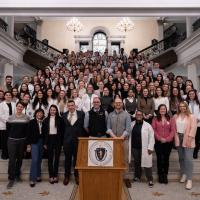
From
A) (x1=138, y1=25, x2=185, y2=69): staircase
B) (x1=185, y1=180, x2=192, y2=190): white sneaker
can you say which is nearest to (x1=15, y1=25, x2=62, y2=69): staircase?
(x1=138, y1=25, x2=185, y2=69): staircase

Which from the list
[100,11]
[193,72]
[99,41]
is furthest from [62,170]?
[99,41]

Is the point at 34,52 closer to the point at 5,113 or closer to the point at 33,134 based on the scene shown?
the point at 5,113

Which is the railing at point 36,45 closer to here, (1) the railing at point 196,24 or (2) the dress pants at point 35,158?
(1) the railing at point 196,24

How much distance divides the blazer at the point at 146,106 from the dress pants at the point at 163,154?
→ 94 centimetres

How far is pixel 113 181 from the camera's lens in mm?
4305

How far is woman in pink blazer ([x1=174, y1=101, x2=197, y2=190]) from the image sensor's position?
19.2 ft

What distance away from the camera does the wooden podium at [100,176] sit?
4.26 meters

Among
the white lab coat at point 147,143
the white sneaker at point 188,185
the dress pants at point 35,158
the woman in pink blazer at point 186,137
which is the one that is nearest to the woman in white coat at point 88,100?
the dress pants at point 35,158

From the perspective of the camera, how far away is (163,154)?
20.3 feet

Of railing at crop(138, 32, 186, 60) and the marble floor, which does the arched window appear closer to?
railing at crop(138, 32, 186, 60)

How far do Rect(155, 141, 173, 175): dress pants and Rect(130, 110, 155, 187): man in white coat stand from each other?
23 cm

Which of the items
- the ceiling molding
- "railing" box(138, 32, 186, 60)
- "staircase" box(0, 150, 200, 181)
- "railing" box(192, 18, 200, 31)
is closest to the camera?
the ceiling molding

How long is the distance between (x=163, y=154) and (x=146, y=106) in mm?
1223
